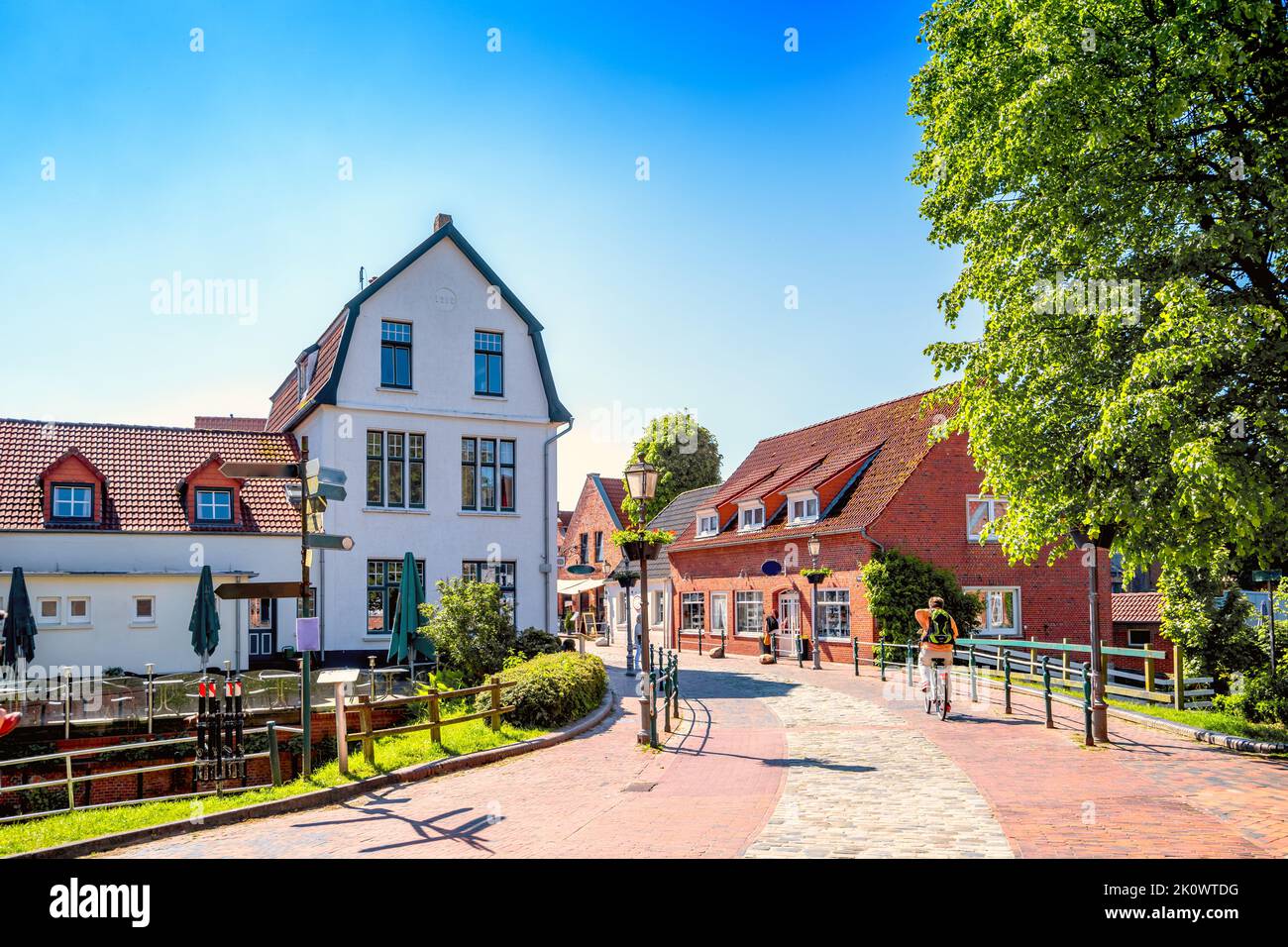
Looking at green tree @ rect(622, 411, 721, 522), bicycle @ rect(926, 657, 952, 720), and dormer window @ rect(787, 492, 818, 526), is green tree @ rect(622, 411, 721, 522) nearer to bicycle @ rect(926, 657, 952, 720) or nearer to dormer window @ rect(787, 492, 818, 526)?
dormer window @ rect(787, 492, 818, 526)

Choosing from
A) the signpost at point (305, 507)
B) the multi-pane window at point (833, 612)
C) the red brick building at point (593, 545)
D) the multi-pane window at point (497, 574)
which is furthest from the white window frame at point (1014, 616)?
the red brick building at point (593, 545)

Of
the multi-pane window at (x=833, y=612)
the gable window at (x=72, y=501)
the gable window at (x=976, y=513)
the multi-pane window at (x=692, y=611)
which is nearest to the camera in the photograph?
the gable window at (x=72, y=501)

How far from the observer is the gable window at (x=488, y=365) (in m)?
26.3

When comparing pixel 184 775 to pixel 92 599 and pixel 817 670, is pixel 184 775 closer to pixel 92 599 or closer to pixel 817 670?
pixel 92 599

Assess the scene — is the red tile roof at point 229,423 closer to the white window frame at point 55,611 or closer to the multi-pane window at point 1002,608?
the white window frame at point 55,611

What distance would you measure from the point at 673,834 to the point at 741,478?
3183 cm

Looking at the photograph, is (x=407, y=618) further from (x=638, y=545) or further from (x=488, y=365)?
(x=488, y=365)

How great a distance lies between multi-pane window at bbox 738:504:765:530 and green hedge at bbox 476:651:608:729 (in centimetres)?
1764

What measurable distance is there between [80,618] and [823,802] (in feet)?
62.3

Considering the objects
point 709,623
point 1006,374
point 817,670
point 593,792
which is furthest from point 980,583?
point 593,792

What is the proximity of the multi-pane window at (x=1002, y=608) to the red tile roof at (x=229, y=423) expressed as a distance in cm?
2792

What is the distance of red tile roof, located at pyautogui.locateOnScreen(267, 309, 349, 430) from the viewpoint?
988 inches

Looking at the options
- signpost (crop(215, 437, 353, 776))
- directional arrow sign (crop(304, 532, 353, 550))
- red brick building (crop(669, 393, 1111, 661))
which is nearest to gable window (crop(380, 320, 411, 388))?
signpost (crop(215, 437, 353, 776))

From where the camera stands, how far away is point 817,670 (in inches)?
1047
